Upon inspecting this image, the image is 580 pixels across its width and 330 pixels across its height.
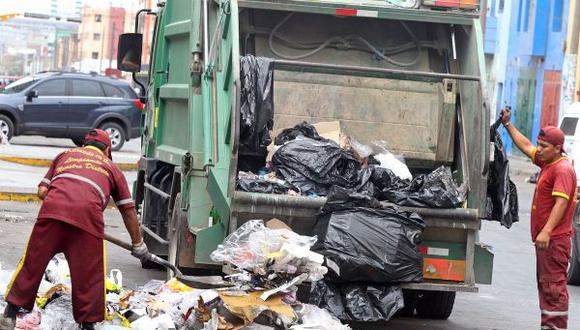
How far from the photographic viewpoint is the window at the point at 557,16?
3772 centimetres

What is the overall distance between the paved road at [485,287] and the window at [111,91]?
10.8 meters

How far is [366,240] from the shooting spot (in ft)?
26.3

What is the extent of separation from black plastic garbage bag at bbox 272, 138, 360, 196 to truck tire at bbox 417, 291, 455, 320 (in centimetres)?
A: 159

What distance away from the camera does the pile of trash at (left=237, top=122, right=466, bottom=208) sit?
841cm

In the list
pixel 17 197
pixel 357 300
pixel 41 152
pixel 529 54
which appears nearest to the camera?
pixel 357 300

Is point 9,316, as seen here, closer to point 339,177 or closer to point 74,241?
point 74,241

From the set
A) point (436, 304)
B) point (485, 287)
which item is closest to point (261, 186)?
point (436, 304)

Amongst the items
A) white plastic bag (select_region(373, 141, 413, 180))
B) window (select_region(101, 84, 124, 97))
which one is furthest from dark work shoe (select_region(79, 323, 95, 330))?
window (select_region(101, 84, 124, 97))

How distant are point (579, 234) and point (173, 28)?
4.60 meters

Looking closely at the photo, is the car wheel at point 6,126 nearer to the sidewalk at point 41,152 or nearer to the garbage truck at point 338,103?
the sidewalk at point 41,152

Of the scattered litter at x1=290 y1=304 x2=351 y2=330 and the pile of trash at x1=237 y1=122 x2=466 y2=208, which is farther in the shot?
the pile of trash at x1=237 y1=122 x2=466 y2=208

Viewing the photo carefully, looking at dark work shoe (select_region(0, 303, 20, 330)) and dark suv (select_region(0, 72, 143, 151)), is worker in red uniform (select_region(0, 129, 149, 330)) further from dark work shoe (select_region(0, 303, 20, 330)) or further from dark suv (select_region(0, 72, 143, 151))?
dark suv (select_region(0, 72, 143, 151))

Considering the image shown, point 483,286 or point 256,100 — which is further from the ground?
point 256,100

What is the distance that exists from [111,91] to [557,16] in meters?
16.3
